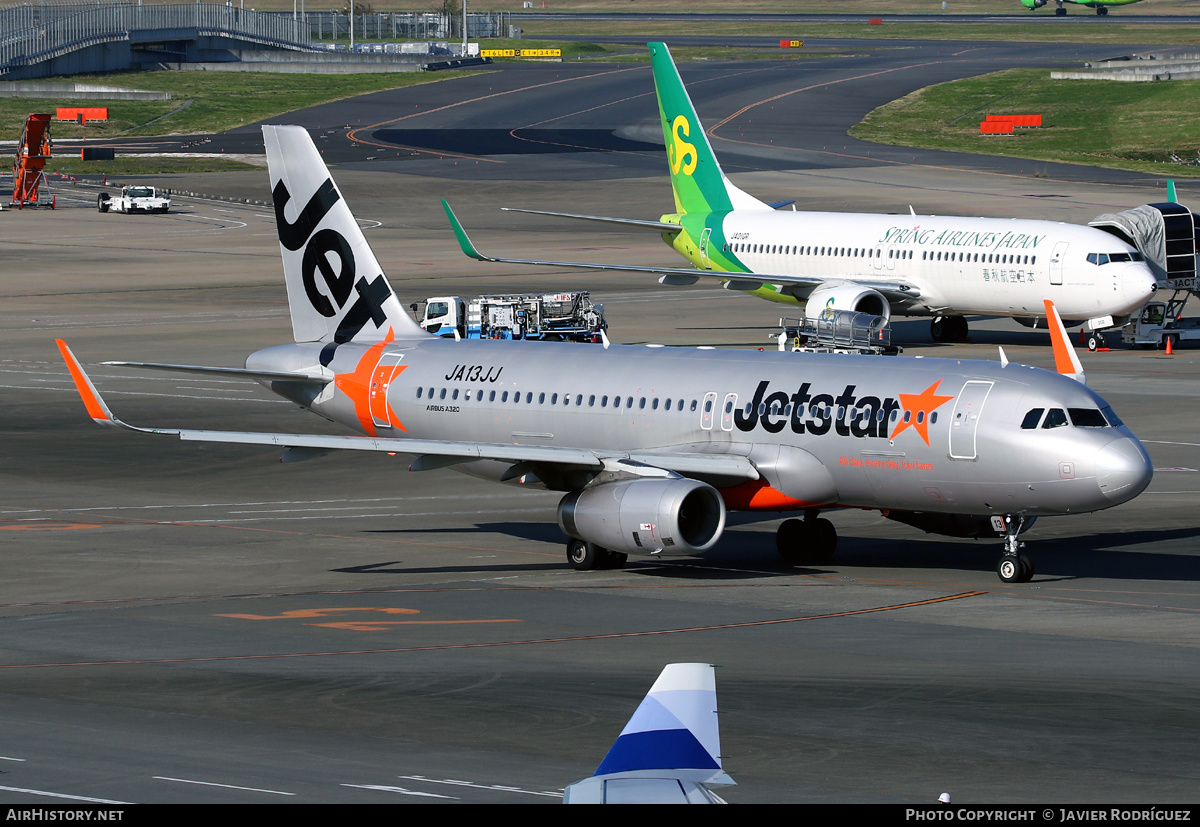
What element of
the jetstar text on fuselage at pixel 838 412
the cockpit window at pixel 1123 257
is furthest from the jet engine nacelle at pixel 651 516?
the cockpit window at pixel 1123 257

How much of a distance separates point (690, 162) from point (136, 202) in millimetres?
62147

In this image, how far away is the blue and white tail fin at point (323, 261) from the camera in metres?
42.6

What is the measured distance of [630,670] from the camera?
26.2 m

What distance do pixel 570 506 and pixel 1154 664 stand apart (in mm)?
12360

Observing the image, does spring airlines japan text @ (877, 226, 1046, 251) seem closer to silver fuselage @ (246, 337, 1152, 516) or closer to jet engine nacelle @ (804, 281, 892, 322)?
jet engine nacelle @ (804, 281, 892, 322)

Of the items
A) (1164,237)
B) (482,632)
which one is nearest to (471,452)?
(482,632)

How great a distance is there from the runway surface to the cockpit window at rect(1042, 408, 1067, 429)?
3.16m

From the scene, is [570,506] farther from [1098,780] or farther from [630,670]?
[1098,780]

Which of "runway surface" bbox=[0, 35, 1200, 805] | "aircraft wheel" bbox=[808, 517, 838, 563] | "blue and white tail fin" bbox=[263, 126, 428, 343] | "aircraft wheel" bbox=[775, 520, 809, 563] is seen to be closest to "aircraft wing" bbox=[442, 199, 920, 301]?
"runway surface" bbox=[0, 35, 1200, 805]

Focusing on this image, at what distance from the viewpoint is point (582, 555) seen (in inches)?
1409

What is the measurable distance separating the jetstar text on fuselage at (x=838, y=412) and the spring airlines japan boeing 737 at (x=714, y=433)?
0.04 meters

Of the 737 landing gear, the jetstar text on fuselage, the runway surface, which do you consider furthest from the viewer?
the jetstar text on fuselage

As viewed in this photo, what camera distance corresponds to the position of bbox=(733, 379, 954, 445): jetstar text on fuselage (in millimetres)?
33875
